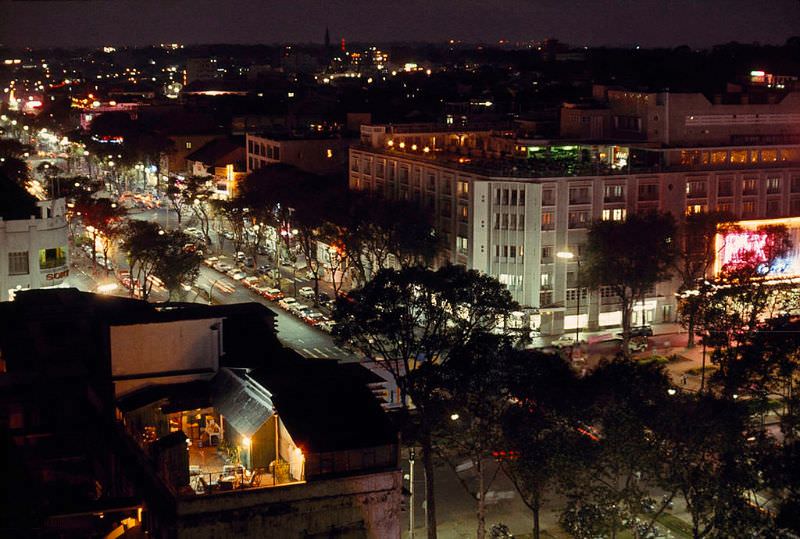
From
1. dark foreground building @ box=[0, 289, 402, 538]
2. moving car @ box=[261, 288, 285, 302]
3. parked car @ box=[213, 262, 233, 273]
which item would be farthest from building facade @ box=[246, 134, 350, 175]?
dark foreground building @ box=[0, 289, 402, 538]

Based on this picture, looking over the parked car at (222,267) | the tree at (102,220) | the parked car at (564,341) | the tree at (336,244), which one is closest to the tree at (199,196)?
the tree at (102,220)

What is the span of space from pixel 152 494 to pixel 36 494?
2.73 metres

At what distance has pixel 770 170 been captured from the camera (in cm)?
5325

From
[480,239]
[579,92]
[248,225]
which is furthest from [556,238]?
[579,92]

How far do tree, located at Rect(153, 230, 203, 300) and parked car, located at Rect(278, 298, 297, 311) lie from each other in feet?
12.4

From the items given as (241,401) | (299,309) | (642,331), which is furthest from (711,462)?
(299,309)

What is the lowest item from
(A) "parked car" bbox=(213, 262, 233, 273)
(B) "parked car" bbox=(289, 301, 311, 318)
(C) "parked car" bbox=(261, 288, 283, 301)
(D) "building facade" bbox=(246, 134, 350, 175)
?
(B) "parked car" bbox=(289, 301, 311, 318)

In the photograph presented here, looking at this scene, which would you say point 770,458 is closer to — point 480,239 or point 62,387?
point 62,387

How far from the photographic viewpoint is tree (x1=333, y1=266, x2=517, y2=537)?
97.9 feet

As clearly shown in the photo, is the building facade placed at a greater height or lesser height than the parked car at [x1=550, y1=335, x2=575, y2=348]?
greater

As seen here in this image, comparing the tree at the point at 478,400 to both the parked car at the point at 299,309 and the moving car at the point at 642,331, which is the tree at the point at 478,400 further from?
the parked car at the point at 299,309

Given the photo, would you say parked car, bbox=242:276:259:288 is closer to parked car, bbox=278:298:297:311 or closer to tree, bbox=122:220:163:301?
parked car, bbox=278:298:297:311

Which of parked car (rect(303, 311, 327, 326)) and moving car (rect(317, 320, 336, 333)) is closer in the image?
moving car (rect(317, 320, 336, 333))

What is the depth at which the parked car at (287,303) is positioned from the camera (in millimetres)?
51747
